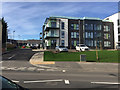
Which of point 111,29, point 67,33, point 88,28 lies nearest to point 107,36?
point 111,29

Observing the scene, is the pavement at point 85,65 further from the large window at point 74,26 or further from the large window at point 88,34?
the large window at point 88,34

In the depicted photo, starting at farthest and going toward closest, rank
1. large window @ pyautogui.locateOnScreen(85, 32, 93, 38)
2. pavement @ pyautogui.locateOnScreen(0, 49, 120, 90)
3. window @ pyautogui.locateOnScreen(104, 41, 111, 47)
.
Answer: window @ pyautogui.locateOnScreen(104, 41, 111, 47), large window @ pyautogui.locateOnScreen(85, 32, 93, 38), pavement @ pyautogui.locateOnScreen(0, 49, 120, 90)

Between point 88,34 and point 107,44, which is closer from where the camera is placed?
point 88,34

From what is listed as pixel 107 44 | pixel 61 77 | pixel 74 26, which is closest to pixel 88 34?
pixel 74 26

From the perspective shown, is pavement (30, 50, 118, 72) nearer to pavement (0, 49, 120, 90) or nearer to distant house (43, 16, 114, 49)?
pavement (0, 49, 120, 90)

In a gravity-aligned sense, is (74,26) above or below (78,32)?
above

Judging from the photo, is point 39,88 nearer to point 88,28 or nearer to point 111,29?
point 88,28

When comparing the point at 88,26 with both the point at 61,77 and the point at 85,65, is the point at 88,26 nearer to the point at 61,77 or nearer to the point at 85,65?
the point at 85,65

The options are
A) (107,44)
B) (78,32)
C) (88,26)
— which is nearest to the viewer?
(78,32)

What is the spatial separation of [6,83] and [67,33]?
138 ft

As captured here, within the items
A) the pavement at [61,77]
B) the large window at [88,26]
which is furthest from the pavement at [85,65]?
the large window at [88,26]

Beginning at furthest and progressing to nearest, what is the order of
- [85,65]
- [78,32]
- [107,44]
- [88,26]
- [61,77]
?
1. [107,44]
2. [88,26]
3. [78,32]
4. [85,65]
5. [61,77]

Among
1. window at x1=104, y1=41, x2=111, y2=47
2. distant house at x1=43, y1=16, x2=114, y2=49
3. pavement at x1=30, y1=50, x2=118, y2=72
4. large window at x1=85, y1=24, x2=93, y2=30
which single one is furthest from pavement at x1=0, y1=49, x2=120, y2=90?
window at x1=104, y1=41, x2=111, y2=47

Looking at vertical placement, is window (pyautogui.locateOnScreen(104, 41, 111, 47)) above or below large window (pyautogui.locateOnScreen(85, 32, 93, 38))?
below
